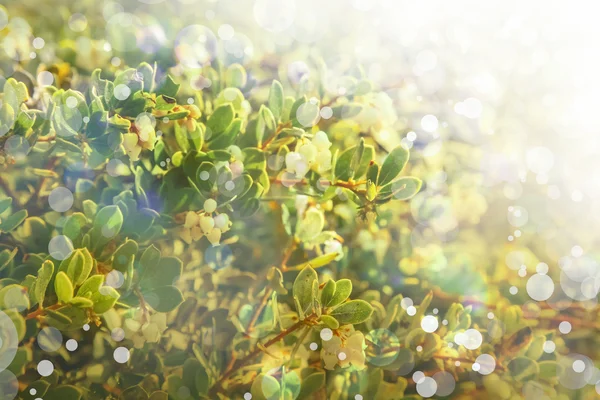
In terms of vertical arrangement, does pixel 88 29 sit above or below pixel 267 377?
above

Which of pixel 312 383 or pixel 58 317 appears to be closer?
pixel 58 317

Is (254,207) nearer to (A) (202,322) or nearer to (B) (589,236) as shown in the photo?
(A) (202,322)

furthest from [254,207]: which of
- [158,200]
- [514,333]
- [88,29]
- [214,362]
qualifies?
[514,333]

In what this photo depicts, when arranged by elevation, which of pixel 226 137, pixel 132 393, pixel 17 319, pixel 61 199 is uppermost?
pixel 226 137

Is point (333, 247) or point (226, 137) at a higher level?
point (226, 137)

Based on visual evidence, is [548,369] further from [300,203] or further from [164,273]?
[164,273]

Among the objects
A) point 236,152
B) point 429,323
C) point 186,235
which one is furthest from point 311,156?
point 429,323

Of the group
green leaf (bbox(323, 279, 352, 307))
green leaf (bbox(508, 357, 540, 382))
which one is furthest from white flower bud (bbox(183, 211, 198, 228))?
green leaf (bbox(508, 357, 540, 382))
